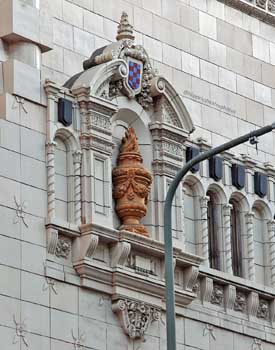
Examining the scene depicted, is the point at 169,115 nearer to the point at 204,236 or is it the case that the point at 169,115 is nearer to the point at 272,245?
the point at 204,236

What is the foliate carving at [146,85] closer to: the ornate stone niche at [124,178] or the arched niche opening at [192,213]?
the ornate stone niche at [124,178]

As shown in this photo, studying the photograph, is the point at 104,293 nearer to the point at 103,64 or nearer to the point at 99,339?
the point at 99,339

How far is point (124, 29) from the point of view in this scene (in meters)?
35.6

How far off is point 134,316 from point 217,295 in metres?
2.99

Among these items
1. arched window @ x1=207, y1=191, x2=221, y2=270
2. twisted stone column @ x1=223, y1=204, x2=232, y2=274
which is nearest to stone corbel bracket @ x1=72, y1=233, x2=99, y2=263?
arched window @ x1=207, y1=191, x2=221, y2=270

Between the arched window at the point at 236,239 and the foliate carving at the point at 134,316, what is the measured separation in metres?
3.45

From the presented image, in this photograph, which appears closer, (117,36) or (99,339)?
(99,339)

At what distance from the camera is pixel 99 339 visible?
33531 millimetres

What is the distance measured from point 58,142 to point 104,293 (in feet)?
9.49

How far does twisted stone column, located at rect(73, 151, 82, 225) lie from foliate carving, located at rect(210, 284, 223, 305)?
408 cm

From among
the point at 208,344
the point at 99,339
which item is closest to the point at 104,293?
the point at 99,339

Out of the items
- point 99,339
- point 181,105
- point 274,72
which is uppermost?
point 274,72

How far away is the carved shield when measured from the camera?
35500 millimetres

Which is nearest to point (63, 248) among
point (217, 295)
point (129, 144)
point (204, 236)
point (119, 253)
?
point (119, 253)
